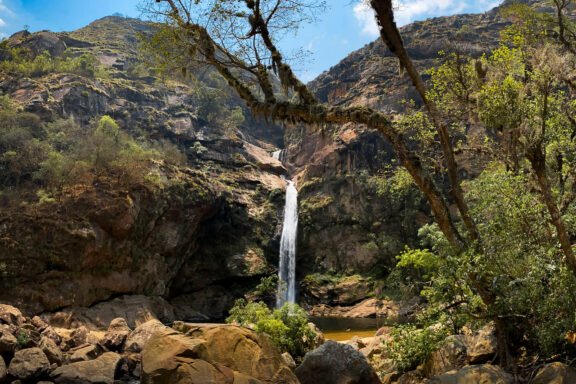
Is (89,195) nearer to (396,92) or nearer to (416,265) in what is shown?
(416,265)

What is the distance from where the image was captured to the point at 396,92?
48.5 meters

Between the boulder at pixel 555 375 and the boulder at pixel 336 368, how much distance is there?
337 cm

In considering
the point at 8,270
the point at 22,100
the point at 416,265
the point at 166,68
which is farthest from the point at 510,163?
the point at 22,100

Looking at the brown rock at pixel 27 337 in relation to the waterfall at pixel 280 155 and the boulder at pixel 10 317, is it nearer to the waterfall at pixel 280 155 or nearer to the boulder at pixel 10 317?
the boulder at pixel 10 317

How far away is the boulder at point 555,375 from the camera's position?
6621 millimetres

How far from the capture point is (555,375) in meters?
6.76

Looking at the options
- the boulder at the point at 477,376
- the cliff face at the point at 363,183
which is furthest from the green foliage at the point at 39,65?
the boulder at the point at 477,376

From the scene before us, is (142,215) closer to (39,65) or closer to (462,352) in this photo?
(462,352)

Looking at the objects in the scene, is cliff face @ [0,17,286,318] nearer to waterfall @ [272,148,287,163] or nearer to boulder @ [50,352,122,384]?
waterfall @ [272,148,287,163]

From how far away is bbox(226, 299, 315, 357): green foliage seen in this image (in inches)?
522

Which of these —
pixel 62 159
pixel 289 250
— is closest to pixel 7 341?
pixel 62 159

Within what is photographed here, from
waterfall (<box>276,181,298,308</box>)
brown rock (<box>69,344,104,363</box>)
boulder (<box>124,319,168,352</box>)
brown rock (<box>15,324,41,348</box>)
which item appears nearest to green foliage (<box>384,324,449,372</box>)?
boulder (<box>124,319,168,352</box>)

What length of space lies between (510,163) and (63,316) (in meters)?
22.1

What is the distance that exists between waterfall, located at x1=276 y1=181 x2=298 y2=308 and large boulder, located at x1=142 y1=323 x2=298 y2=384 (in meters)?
25.8
